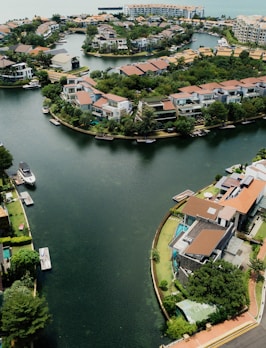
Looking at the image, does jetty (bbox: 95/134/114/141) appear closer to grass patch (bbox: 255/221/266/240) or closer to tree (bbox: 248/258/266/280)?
grass patch (bbox: 255/221/266/240)

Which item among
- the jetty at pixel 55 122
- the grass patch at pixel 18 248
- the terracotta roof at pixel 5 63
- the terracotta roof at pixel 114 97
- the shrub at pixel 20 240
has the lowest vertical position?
the grass patch at pixel 18 248

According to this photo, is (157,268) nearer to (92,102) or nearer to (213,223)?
(213,223)

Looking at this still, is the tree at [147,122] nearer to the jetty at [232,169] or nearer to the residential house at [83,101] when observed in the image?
the residential house at [83,101]

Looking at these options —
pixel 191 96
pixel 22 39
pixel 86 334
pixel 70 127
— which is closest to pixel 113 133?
pixel 70 127

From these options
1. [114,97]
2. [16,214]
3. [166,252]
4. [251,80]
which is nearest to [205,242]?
[166,252]

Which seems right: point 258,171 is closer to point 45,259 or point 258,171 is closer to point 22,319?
point 45,259

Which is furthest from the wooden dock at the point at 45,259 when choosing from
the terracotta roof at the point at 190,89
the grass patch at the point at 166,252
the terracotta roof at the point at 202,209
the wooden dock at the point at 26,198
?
the terracotta roof at the point at 190,89

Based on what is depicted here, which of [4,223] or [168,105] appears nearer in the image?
[4,223]
